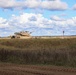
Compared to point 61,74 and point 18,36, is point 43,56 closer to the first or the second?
point 61,74

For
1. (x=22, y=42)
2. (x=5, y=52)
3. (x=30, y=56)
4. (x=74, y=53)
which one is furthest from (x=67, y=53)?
(x=22, y=42)

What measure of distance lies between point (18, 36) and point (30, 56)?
4543 cm

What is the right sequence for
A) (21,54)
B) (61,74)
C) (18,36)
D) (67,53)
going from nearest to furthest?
(61,74) < (67,53) < (21,54) < (18,36)

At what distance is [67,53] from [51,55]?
1808 millimetres

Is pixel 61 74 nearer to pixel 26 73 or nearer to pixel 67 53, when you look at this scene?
pixel 26 73

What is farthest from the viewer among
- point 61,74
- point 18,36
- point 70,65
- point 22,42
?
point 18,36

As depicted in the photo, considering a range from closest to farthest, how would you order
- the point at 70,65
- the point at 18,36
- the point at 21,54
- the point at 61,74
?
the point at 61,74, the point at 70,65, the point at 21,54, the point at 18,36

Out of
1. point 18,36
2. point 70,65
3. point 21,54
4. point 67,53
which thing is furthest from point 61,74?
point 18,36

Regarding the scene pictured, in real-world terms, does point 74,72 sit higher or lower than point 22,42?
lower

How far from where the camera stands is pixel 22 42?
64688mm

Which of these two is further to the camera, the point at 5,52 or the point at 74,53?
the point at 5,52

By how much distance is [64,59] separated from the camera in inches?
1348

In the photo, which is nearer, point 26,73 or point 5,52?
point 26,73

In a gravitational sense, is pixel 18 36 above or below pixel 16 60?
above
